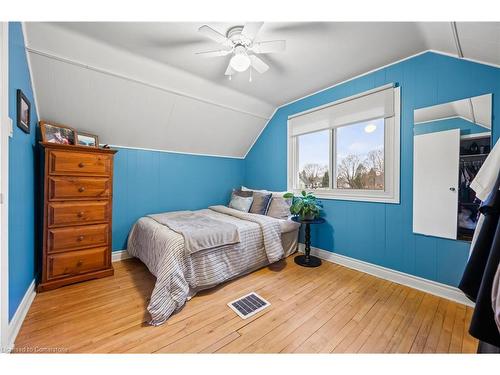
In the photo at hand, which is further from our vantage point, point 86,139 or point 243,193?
point 243,193

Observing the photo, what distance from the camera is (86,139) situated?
2.52 meters

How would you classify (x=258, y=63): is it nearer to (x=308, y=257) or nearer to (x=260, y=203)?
(x=260, y=203)

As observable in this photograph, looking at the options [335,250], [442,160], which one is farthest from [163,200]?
[442,160]

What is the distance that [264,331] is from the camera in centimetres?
151

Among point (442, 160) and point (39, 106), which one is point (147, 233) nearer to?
point (39, 106)

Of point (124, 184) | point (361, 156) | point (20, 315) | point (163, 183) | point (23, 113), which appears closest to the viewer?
point (20, 315)

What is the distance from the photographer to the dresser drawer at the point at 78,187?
6.61ft

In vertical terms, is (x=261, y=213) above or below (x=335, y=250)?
above

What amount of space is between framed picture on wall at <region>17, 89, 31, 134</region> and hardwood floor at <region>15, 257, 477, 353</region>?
1.53 m

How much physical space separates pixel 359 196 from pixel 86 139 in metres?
3.55

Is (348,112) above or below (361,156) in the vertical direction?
above

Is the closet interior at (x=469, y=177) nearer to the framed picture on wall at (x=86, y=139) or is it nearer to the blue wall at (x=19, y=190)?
the blue wall at (x=19, y=190)

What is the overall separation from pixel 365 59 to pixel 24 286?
3.92m

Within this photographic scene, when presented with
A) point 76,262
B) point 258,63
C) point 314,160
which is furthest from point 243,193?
point 76,262
